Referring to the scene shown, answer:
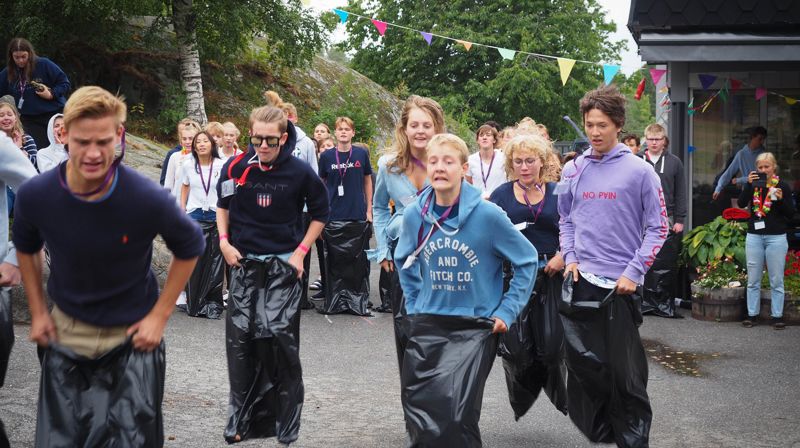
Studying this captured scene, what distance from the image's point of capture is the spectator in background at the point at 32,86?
11102 millimetres

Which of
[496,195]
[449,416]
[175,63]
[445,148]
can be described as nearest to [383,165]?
[496,195]

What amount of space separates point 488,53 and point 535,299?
43388 mm

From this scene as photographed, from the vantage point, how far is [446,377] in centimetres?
469

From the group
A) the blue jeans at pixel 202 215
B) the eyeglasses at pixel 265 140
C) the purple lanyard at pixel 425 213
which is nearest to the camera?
the purple lanyard at pixel 425 213

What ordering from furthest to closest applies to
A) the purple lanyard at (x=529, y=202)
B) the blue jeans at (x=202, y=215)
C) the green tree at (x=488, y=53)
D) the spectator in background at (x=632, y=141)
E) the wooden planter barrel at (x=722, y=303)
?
1. the green tree at (x=488, y=53)
2. the spectator in background at (x=632, y=141)
3. the wooden planter barrel at (x=722, y=303)
4. the blue jeans at (x=202, y=215)
5. the purple lanyard at (x=529, y=202)

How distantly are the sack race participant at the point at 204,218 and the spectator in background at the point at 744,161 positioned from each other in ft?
20.2

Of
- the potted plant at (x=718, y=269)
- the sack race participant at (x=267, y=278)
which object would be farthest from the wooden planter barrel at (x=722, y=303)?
the sack race participant at (x=267, y=278)

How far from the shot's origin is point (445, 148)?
514cm

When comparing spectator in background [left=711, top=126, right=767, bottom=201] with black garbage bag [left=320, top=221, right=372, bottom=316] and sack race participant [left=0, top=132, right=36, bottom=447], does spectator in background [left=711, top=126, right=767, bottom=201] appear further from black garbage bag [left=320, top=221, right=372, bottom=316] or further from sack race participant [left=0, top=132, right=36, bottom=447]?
sack race participant [left=0, top=132, right=36, bottom=447]

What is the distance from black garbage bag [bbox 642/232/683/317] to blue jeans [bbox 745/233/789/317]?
2.97 feet

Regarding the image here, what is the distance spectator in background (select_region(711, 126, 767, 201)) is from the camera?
1284 centimetres

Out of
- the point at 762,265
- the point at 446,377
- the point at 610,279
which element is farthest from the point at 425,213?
the point at 762,265

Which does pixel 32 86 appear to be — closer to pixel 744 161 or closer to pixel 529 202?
pixel 529 202

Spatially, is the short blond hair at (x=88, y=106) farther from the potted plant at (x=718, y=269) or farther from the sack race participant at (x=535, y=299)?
the potted plant at (x=718, y=269)
